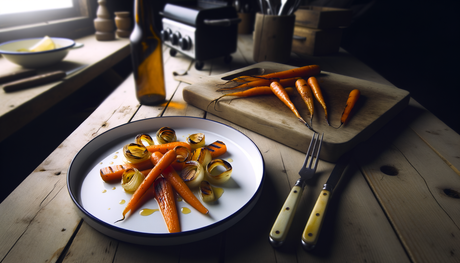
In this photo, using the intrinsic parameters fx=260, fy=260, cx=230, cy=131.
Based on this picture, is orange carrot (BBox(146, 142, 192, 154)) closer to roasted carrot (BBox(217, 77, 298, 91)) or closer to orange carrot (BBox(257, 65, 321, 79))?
roasted carrot (BBox(217, 77, 298, 91))

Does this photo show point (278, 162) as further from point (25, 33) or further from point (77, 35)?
point (77, 35)

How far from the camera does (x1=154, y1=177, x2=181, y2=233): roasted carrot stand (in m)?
0.43

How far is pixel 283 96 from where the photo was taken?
0.85 metres

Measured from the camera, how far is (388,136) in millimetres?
771

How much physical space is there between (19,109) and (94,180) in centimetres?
54

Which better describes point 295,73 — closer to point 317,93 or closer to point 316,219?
point 317,93

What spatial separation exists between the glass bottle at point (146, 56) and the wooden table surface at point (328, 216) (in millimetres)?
264

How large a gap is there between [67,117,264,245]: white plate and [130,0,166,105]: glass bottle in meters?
0.23

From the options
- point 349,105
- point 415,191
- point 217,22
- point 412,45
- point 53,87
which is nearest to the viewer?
point 415,191

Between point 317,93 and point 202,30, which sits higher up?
point 202,30

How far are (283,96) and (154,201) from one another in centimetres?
53

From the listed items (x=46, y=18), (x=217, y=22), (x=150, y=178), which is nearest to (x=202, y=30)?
(x=217, y=22)

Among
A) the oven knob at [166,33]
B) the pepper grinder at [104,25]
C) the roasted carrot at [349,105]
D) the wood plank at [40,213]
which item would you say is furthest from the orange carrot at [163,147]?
the pepper grinder at [104,25]

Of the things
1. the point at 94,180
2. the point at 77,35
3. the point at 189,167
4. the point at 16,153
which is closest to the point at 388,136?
the point at 189,167
